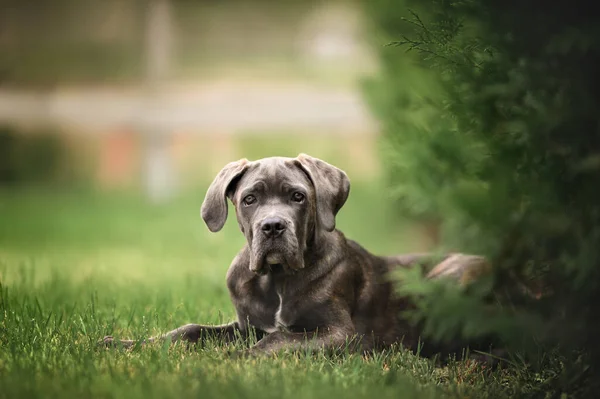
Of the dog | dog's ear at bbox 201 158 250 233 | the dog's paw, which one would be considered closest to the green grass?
the dog's paw

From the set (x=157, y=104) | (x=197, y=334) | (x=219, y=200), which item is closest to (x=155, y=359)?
(x=197, y=334)

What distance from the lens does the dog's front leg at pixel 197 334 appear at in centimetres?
470

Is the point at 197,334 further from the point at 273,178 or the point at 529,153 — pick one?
the point at 529,153

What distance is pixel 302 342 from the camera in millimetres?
4652

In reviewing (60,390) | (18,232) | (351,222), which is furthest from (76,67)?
(60,390)

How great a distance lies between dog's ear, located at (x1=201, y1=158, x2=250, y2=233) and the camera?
5023 mm

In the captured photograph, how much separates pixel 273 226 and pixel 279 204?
23 cm

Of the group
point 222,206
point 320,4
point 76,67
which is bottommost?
point 222,206

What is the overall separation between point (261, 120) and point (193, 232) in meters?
3.84

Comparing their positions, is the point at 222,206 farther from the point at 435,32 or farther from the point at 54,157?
the point at 54,157

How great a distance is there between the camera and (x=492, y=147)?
4.06m

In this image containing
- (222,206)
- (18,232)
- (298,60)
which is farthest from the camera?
(298,60)

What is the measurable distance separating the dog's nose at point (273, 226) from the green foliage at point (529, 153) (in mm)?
916

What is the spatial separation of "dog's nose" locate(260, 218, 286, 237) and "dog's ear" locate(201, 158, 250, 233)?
0.40 meters
